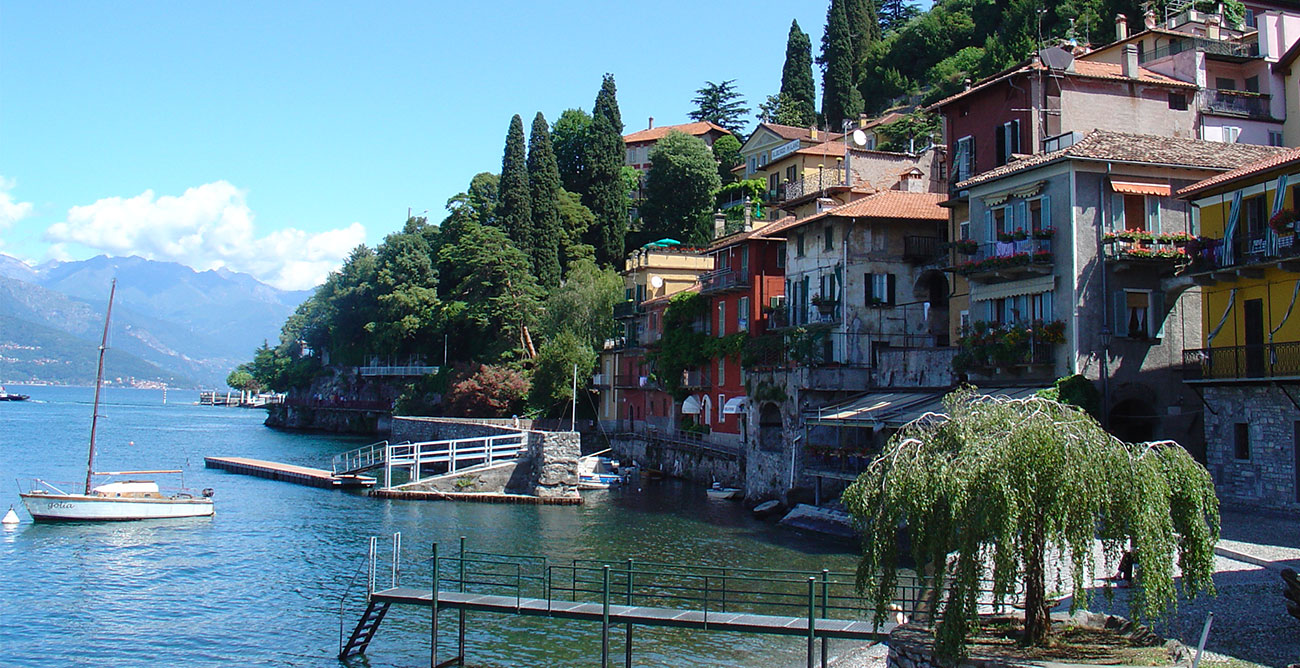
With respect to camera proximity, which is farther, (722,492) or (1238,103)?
(722,492)

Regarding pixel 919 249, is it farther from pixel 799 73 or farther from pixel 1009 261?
pixel 799 73

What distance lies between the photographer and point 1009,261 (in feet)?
112

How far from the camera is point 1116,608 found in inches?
773

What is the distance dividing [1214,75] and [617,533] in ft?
113

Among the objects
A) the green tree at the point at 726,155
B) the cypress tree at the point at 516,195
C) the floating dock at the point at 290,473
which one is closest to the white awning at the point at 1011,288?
the floating dock at the point at 290,473

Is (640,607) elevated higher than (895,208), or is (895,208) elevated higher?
(895,208)

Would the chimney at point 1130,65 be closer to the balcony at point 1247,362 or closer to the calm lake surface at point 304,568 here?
the balcony at point 1247,362

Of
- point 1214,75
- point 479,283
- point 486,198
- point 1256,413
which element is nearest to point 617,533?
point 1256,413

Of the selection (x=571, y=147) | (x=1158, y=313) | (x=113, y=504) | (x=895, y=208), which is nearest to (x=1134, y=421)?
(x=1158, y=313)

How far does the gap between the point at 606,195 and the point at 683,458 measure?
4117 cm

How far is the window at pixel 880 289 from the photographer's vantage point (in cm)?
4397

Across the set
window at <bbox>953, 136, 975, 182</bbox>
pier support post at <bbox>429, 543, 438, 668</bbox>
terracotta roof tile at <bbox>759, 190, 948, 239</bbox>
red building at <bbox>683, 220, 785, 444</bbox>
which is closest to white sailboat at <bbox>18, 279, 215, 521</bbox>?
red building at <bbox>683, 220, 785, 444</bbox>

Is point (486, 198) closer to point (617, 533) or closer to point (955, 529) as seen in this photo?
point (617, 533)

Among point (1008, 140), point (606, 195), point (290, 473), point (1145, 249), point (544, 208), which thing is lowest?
point (290, 473)
